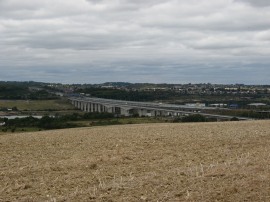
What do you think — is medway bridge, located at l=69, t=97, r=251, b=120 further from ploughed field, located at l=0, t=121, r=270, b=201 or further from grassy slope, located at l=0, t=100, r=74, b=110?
ploughed field, located at l=0, t=121, r=270, b=201

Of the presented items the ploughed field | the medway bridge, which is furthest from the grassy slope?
the ploughed field

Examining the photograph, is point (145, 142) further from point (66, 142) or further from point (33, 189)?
point (33, 189)

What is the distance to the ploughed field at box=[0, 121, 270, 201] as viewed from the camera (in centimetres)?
1260

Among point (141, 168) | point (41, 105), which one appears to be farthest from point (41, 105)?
point (141, 168)

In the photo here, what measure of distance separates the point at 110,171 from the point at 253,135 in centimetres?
1183

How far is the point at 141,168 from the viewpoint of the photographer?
56.4ft

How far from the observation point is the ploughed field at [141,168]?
496 inches

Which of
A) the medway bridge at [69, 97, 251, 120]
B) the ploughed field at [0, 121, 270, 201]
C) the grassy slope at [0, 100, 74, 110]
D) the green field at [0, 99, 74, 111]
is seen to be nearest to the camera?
the ploughed field at [0, 121, 270, 201]

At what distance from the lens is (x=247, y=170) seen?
571 inches

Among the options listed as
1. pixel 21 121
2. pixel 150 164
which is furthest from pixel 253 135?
pixel 21 121

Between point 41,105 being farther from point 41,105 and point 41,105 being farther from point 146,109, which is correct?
point 146,109

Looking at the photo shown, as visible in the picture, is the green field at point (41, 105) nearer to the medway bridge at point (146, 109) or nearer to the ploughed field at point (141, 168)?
the medway bridge at point (146, 109)

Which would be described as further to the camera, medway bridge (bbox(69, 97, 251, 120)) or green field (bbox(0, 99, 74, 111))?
green field (bbox(0, 99, 74, 111))

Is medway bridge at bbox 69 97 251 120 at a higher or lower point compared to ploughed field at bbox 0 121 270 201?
lower
